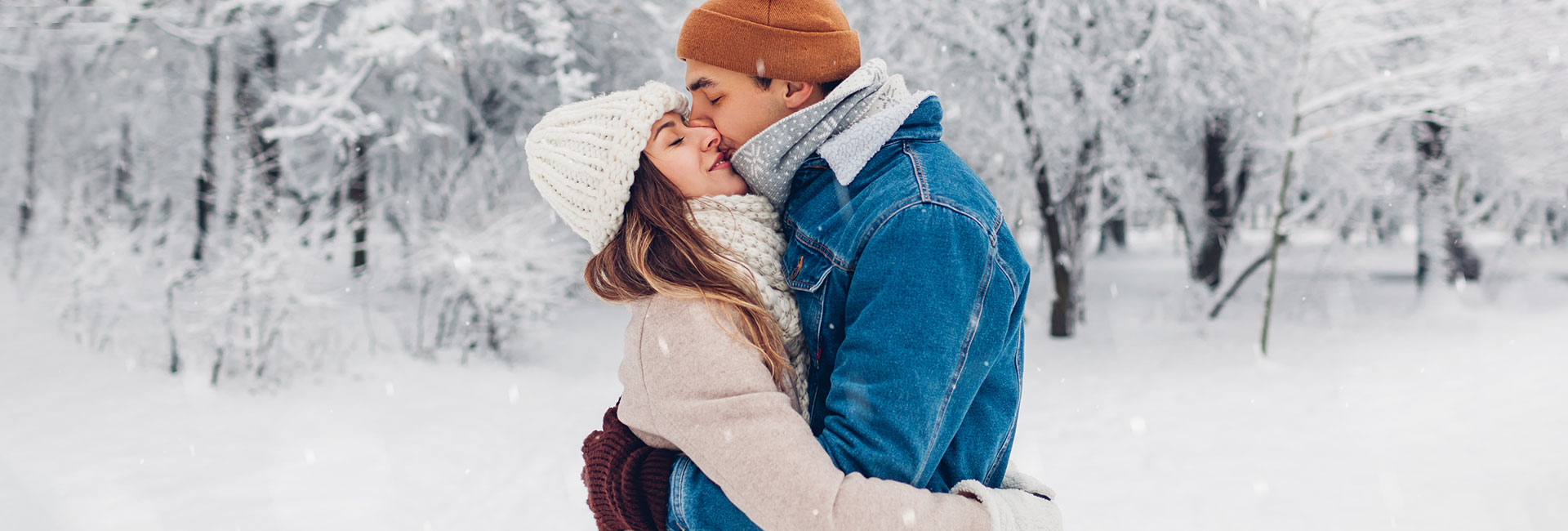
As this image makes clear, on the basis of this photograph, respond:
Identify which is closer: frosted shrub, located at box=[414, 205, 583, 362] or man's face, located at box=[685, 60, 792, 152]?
man's face, located at box=[685, 60, 792, 152]

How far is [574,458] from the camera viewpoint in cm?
635

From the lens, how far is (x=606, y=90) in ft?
43.5

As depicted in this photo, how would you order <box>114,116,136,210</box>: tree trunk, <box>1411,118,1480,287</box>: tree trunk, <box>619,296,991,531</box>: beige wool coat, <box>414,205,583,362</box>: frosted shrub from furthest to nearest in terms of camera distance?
<box>114,116,136,210</box>: tree trunk
<box>1411,118,1480,287</box>: tree trunk
<box>414,205,583,362</box>: frosted shrub
<box>619,296,991,531</box>: beige wool coat

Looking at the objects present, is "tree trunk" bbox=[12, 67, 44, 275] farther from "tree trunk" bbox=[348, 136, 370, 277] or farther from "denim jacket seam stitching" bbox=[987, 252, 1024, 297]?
"denim jacket seam stitching" bbox=[987, 252, 1024, 297]

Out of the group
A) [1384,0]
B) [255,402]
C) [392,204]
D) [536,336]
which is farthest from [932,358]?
[1384,0]

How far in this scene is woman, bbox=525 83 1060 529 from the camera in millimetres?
1198

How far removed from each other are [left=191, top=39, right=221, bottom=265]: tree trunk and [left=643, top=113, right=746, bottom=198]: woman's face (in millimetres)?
11538

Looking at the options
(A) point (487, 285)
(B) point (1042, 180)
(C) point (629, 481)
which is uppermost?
(C) point (629, 481)

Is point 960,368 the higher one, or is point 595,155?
point 595,155

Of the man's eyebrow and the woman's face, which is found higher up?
the man's eyebrow

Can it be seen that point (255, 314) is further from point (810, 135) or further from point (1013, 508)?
point (1013, 508)

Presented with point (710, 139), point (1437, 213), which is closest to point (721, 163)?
point (710, 139)

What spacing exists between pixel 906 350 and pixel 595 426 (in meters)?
6.41

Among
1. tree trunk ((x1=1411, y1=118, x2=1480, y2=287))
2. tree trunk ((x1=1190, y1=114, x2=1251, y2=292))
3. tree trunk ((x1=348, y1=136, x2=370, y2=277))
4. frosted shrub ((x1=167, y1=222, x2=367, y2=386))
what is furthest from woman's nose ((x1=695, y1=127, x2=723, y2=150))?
tree trunk ((x1=1411, y1=118, x2=1480, y2=287))
